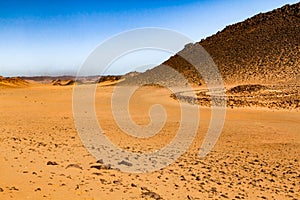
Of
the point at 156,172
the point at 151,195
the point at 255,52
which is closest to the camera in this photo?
the point at 151,195

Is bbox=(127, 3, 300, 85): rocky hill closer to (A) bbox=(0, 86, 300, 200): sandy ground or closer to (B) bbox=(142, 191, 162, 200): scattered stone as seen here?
(A) bbox=(0, 86, 300, 200): sandy ground

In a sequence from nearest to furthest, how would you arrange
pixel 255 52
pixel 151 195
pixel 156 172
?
pixel 151 195 → pixel 156 172 → pixel 255 52

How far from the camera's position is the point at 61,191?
549 cm

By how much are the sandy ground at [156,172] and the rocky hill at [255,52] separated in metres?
23.9

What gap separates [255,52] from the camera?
43781 millimetres

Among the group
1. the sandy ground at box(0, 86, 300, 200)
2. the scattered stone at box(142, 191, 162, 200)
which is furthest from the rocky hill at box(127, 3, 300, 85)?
the scattered stone at box(142, 191, 162, 200)

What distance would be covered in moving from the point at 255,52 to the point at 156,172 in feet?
129

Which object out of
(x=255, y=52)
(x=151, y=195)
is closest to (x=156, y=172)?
(x=151, y=195)

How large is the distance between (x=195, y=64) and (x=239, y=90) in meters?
20.4

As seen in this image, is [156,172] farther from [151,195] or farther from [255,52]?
[255,52]

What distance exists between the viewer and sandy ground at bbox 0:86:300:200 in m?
5.77

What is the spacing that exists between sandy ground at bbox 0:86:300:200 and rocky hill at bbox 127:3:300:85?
23.9m

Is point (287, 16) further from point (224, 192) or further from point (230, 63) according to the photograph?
point (224, 192)

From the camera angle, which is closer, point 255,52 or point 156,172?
point 156,172
